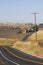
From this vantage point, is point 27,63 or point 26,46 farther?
point 26,46

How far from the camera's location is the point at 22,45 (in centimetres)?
6712

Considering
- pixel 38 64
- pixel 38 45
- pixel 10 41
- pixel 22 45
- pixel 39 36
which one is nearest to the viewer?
pixel 38 64

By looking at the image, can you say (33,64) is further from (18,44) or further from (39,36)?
(39,36)

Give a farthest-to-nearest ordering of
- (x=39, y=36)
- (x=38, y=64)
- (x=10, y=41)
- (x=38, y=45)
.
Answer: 1. (x=39, y=36)
2. (x=10, y=41)
3. (x=38, y=45)
4. (x=38, y=64)

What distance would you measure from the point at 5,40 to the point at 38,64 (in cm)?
5169

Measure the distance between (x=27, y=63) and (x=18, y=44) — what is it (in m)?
32.4

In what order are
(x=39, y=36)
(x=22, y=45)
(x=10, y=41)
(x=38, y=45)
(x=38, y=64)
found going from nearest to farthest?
(x=38, y=64)
(x=38, y=45)
(x=22, y=45)
(x=10, y=41)
(x=39, y=36)

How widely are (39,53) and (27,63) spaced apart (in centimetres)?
1469

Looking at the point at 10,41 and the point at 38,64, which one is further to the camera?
the point at 10,41

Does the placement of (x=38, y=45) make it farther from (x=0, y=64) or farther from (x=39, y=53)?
(x=0, y=64)

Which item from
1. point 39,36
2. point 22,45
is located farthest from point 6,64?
point 39,36

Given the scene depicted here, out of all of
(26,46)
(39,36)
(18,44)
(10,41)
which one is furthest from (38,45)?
(39,36)

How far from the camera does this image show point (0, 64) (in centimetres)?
3547

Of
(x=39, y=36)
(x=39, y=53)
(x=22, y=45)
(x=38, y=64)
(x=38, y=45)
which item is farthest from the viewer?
(x=39, y=36)
